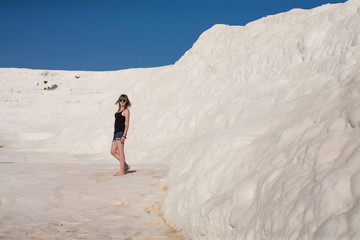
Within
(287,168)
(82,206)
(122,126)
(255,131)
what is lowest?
(82,206)

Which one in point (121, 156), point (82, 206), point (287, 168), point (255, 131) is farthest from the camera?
point (121, 156)

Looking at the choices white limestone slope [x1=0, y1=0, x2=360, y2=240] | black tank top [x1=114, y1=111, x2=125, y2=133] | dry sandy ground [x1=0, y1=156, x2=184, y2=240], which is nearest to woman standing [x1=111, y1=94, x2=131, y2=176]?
black tank top [x1=114, y1=111, x2=125, y2=133]

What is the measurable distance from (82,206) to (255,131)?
2914mm

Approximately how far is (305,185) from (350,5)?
866 centimetres

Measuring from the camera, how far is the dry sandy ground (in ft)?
14.2

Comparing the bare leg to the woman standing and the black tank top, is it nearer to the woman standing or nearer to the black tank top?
the woman standing

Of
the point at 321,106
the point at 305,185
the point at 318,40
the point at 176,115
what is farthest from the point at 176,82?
the point at 305,185

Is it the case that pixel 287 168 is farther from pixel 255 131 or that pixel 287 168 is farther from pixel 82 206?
pixel 82 206

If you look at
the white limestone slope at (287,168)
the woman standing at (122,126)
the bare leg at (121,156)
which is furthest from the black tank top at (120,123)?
the white limestone slope at (287,168)

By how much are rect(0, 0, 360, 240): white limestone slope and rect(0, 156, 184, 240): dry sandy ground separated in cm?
51

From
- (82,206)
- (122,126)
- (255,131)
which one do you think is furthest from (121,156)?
(255,131)

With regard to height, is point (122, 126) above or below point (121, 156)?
above

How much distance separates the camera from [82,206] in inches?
217

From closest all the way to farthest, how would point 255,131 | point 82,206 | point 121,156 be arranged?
point 255,131 < point 82,206 < point 121,156
